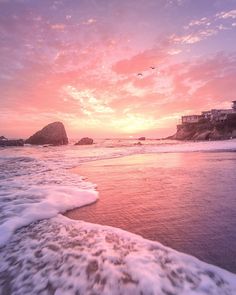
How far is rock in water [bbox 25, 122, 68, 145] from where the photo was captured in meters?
58.6

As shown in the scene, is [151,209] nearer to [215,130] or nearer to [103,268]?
[103,268]

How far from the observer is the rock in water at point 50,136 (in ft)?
192

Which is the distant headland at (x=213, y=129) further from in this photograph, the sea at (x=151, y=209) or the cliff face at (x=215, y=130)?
the sea at (x=151, y=209)

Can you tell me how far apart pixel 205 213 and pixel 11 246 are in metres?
3.26

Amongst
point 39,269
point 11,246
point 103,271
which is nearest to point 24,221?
point 11,246

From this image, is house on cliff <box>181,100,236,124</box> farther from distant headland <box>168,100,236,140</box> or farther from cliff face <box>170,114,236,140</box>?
cliff face <box>170,114,236,140</box>

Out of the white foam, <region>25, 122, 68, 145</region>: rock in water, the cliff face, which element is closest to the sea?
the white foam

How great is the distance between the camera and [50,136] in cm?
5884

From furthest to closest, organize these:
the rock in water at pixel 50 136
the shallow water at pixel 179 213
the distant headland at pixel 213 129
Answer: the distant headland at pixel 213 129 < the rock in water at pixel 50 136 < the shallow water at pixel 179 213

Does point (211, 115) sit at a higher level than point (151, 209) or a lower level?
higher

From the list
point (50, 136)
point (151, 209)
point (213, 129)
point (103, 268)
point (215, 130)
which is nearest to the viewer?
point (103, 268)

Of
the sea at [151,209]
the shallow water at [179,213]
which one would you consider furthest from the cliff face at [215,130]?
the sea at [151,209]

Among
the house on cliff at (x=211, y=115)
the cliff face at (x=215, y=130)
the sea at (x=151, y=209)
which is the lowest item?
the sea at (x=151, y=209)

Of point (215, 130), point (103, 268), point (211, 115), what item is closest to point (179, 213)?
point (103, 268)
